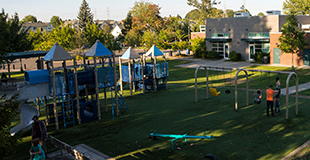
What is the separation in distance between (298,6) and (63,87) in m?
65.6

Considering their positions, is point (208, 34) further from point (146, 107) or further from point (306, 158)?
point (306, 158)

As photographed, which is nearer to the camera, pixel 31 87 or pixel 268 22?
pixel 31 87

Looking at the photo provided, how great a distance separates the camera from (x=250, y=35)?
41.0 metres

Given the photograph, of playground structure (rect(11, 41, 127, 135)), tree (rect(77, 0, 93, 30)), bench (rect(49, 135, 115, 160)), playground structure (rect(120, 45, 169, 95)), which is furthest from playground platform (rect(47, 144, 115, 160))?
tree (rect(77, 0, 93, 30))

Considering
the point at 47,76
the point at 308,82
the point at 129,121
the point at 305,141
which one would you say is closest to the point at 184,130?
→ the point at 129,121

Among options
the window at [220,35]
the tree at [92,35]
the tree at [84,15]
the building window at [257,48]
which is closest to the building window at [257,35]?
the building window at [257,48]

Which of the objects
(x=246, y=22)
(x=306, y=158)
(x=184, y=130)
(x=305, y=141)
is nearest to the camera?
(x=306, y=158)

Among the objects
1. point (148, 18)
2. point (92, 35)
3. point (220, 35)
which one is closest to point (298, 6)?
point (220, 35)

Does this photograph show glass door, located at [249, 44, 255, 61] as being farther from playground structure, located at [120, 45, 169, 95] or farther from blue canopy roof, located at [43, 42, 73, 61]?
blue canopy roof, located at [43, 42, 73, 61]

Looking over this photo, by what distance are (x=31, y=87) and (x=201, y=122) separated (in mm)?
9119

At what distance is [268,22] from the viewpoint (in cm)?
3853

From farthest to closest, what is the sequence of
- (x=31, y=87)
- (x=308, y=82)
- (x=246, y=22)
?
(x=246, y=22) < (x=308, y=82) < (x=31, y=87)

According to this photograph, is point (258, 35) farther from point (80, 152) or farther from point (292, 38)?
point (80, 152)

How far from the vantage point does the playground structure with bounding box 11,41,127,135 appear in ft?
50.7
